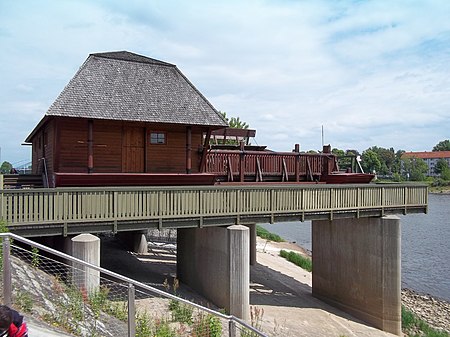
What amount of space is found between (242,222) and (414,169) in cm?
14249

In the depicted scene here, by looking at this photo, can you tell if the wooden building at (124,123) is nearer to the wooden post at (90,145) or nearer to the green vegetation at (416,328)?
the wooden post at (90,145)

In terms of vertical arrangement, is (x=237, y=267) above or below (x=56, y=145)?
below

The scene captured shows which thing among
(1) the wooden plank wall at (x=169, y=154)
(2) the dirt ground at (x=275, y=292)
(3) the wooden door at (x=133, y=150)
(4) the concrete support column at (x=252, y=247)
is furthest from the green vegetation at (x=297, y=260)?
(3) the wooden door at (x=133, y=150)

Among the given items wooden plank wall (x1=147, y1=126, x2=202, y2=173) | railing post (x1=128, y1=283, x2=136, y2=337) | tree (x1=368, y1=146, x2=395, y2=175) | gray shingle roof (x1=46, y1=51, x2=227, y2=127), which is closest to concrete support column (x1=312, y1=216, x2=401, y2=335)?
gray shingle roof (x1=46, y1=51, x2=227, y2=127)

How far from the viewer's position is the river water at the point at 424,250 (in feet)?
81.3

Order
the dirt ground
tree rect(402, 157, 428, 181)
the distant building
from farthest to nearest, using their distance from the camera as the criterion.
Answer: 1. the distant building
2. tree rect(402, 157, 428, 181)
3. the dirt ground

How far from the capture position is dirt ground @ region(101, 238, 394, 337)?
14555 millimetres

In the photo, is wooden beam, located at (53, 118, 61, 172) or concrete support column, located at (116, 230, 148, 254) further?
concrete support column, located at (116, 230, 148, 254)

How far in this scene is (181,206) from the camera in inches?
502

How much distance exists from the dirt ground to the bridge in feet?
2.97

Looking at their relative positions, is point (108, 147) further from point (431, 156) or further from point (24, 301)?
point (431, 156)

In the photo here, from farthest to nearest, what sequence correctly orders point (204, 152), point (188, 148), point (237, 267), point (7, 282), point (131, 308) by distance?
1. point (204, 152)
2. point (188, 148)
3. point (237, 267)
4. point (7, 282)
5. point (131, 308)

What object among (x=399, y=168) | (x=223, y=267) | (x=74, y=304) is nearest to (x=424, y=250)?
(x=223, y=267)

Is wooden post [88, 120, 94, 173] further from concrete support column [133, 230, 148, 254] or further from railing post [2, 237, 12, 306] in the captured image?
railing post [2, 237, 12, 306]
